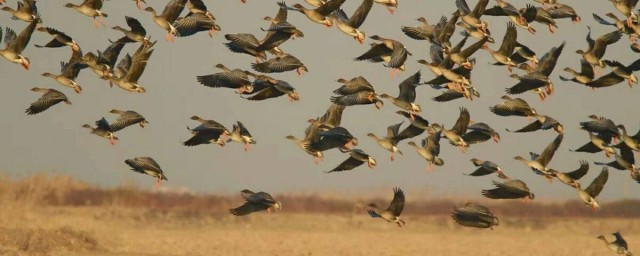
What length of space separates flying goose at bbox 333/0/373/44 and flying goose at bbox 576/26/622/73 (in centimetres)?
531

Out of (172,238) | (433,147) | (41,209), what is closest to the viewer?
(433,147)

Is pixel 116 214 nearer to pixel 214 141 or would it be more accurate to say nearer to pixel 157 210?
pixel 157 210

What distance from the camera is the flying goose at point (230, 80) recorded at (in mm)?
25828

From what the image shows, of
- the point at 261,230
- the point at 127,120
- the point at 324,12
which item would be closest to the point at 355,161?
the point at 324,12

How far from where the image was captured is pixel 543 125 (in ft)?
87.9

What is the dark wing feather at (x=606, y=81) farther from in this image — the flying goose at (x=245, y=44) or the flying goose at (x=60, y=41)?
the flying goose at (x=60, y=41)

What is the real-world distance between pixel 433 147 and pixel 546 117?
263 cm

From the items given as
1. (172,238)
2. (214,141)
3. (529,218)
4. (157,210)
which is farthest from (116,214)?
(214,141)

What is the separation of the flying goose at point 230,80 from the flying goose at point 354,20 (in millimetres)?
2343

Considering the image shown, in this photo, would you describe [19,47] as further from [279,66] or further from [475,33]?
[475,33]

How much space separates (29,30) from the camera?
84.2 feet

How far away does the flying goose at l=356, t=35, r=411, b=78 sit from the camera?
1001 inches

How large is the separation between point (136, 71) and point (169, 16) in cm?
141

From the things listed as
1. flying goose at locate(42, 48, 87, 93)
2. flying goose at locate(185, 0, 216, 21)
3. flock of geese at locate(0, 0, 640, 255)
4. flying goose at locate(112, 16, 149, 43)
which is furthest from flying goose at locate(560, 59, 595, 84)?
flying goose at locate(42, 48, 87, 93)
